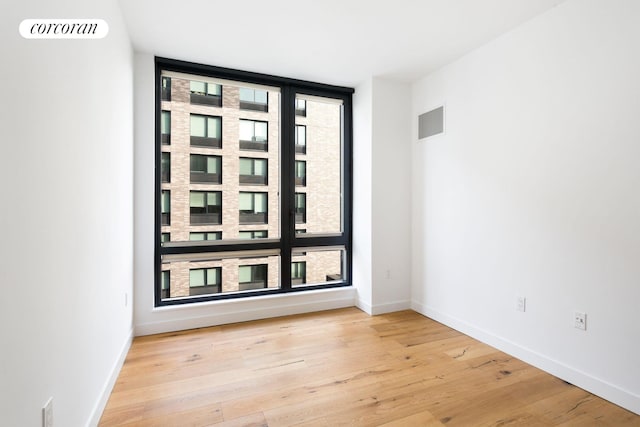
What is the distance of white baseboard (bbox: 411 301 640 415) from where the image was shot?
1880 mm

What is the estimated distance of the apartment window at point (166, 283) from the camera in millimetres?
3180

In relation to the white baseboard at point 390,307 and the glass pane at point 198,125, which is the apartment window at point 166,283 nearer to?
the glass pane at point 198,125

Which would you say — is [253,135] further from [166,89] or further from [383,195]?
[383,195]

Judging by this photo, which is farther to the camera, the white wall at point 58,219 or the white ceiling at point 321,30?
the white ceiling at point 321,30

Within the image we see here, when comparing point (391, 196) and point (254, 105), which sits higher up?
point (254, 105)

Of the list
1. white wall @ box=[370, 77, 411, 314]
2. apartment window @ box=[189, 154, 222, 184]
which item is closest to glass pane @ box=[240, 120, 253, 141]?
apartment window @ box=[189, 154, 222, 184]

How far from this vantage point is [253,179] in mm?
3520

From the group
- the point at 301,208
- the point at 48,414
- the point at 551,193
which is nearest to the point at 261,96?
the point at 301,208

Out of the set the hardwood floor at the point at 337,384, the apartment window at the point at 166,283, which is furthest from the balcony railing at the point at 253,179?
the hardwood floor at the point at 337,384

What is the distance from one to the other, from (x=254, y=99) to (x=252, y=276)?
6.42 feet

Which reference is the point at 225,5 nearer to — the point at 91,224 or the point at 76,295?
the point at 91,224

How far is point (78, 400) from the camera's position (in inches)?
57.7

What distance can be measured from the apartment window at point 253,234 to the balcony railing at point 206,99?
1382 millimetres

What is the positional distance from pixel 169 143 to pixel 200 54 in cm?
89
